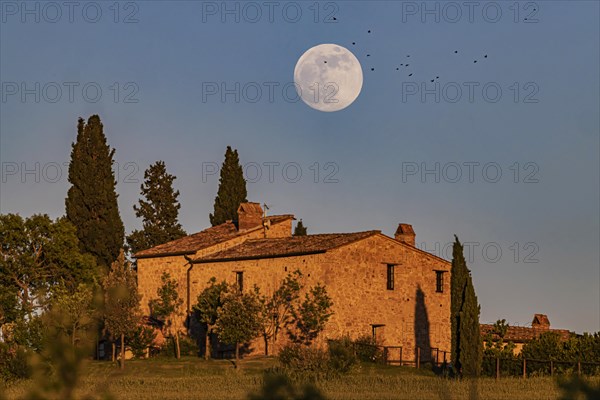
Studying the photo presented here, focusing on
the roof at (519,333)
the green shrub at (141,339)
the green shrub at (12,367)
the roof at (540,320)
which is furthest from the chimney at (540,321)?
the green shrub at (12,367)

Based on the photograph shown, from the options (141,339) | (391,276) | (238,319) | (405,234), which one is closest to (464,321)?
(391,276)

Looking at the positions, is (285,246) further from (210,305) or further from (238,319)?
(238,319)

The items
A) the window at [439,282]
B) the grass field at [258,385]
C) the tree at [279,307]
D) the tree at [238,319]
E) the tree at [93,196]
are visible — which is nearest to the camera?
the grass field at [258,385]

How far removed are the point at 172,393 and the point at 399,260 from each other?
67.1 feet

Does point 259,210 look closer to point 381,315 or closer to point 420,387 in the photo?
point 381,315

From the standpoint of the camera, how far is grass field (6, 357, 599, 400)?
2806cm

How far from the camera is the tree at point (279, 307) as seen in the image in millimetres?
45031

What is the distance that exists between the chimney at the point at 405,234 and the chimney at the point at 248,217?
8054 millimetres

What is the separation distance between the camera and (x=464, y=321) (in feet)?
133

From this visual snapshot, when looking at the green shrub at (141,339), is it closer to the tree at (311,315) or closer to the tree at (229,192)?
the tree at (311,315)

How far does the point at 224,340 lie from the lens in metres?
44.2

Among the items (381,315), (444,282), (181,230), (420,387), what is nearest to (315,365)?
(420,387)

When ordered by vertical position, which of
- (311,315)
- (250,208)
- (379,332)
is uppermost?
(250,208)

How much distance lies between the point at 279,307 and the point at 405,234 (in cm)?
985
